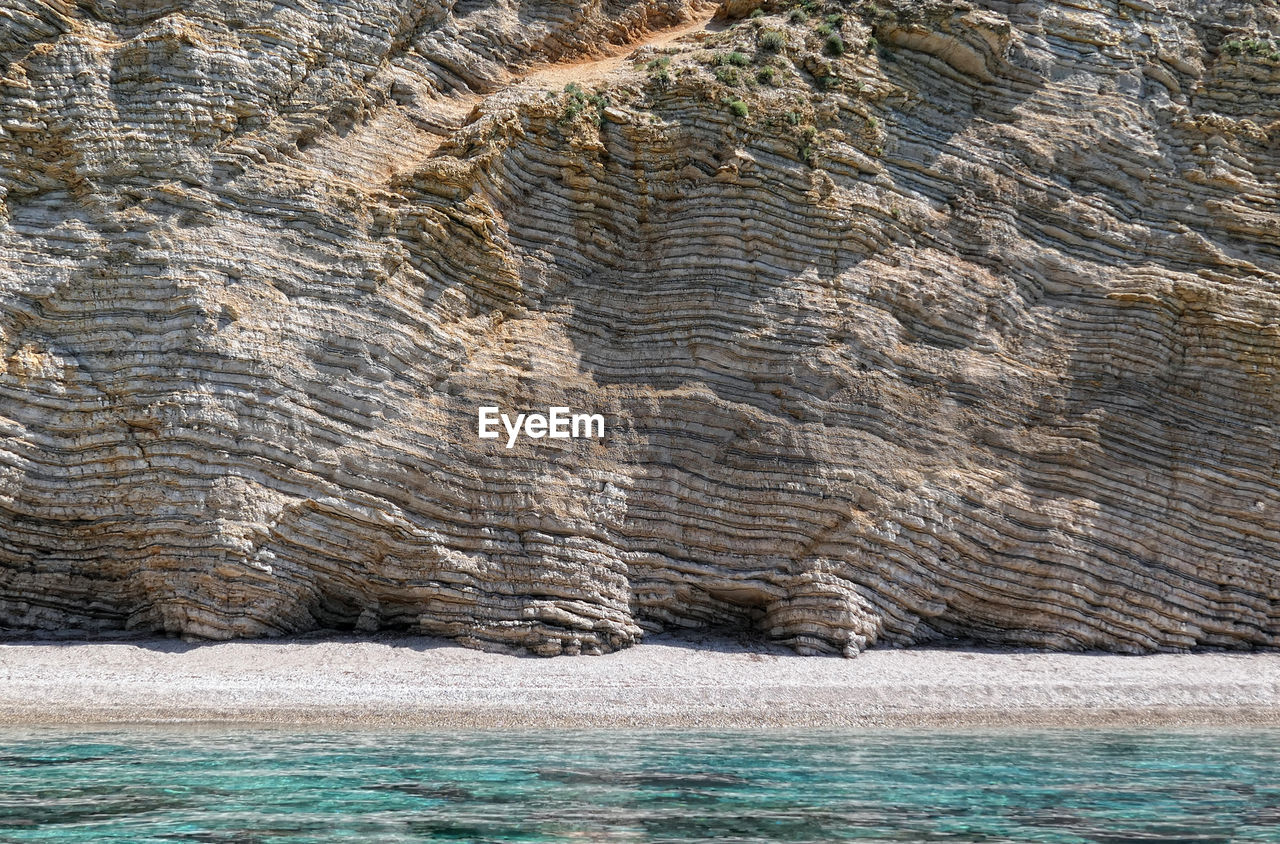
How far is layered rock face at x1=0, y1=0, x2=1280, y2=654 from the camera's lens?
1379 cm

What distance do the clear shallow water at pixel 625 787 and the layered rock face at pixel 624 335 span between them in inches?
159

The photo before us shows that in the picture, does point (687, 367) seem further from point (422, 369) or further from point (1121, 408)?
point (1121, 408)

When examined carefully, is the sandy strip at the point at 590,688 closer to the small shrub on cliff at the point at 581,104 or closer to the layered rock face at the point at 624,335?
the layered rock face at the point at 624,335

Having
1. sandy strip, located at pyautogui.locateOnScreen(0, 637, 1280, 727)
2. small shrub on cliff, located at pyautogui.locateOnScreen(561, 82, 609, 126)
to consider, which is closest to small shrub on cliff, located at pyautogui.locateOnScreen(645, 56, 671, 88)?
small shrub on cliff, located at pyautogui.locateOnScreen(561, 82, 609, 126)

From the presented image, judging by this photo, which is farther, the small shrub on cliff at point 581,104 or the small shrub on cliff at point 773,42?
the small shrub on cliff at point 773,42

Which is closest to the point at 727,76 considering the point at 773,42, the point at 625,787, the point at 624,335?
the point at 773,42

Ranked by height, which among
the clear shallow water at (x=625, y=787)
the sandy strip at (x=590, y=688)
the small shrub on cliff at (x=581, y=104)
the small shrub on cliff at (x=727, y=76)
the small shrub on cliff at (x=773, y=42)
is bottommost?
the clear shallow water at (x=625, y=787)

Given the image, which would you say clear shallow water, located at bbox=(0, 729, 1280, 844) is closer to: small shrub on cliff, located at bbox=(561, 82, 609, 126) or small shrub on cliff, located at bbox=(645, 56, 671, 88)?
small shrub on cliff, located at bbox=(561, 82, 609, 126)

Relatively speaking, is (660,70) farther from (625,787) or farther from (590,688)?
(625,787)

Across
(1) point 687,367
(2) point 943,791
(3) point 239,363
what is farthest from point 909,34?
(2) point 943,791

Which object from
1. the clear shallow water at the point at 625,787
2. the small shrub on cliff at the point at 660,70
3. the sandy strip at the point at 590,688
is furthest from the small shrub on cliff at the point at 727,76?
the clear shallow water at the point at 625,787

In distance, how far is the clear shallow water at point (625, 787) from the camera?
22.2ft

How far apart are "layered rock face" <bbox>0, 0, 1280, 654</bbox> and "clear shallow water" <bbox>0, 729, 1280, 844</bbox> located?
13.3 feet

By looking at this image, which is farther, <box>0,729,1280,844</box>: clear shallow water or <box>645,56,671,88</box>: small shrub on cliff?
<box>645,56,671,88</box>: small shrub on cliff
